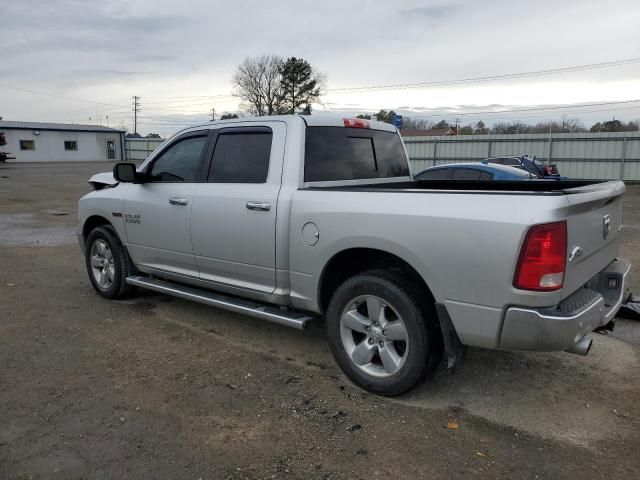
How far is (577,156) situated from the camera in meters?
23.2

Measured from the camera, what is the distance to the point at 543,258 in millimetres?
2816

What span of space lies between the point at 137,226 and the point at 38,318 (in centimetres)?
133

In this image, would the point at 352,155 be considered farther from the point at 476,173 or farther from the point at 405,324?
the point at 476,173

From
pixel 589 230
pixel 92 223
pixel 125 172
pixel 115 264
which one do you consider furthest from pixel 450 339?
pixel 92 223

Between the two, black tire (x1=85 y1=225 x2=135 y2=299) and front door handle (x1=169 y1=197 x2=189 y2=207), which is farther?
black tire (x1=85 y1=225 x2=135 y2=299)

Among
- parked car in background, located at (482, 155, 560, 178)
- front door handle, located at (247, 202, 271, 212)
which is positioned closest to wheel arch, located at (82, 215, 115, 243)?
front door handle, located at (247, 202, 271, 212)

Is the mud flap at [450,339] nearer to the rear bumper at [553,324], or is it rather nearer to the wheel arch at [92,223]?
the rear bumper at [553,324]

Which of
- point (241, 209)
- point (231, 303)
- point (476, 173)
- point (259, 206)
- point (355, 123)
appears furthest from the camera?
point (476, 173)

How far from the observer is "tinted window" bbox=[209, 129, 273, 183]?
14.0 feet

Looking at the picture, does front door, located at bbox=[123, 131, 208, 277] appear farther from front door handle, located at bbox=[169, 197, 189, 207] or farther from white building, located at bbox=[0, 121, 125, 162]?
white building, located at bbox=[0, 121, 125, 162]

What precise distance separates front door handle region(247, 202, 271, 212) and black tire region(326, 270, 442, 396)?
2.80 feet

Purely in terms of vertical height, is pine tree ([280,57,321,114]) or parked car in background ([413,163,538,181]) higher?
pine tree ([280,57,321,114])

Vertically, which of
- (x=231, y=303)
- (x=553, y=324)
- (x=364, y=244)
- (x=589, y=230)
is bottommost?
(x=231, y=303)

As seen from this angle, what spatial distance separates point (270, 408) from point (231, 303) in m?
1.19
